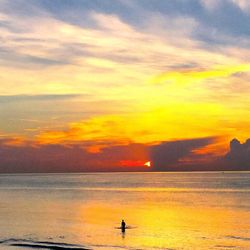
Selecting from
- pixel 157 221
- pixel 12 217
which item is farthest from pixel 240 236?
pixel 12 217

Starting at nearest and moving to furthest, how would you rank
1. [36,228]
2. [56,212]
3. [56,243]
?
[56,243] < [36,228] < [56,212]

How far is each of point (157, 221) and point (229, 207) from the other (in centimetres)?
3373

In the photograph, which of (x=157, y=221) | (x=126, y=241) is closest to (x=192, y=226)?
(x=157, y=221)

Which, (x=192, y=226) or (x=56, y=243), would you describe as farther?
(x=192, y=226)

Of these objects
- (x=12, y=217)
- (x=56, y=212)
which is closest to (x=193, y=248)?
(x=12, y=217)

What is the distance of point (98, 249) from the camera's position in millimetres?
49375

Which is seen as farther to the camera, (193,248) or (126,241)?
(126,241)

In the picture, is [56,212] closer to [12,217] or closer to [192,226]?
[12,217]

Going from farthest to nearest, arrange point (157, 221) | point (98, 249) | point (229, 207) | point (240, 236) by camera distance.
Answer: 1. point (229, 207)
2. point (157, 221)
3. point (240, 236)
4. point (98, 249)

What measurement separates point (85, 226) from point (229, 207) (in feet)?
152

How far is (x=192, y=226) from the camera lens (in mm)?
70125

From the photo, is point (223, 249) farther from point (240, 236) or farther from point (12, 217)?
point (12, 217)

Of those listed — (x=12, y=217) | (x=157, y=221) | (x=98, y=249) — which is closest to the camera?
(x=98, y=249)

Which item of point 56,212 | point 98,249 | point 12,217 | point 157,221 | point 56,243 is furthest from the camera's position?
point 56,212
